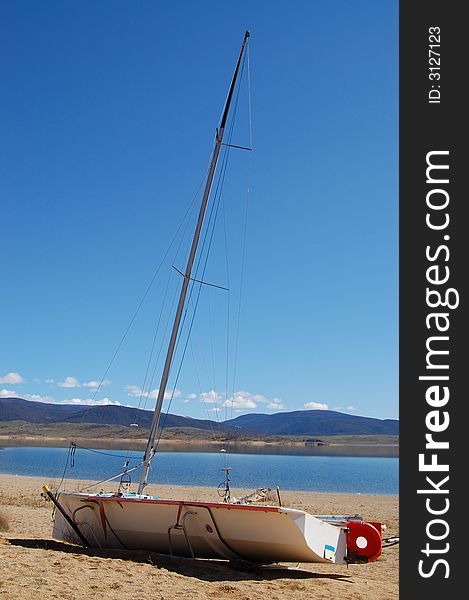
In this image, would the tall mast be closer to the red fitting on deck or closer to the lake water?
the red fitting on deck

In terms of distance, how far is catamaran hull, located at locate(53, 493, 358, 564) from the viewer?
36.0 ft

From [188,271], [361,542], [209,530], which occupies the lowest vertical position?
[361,542]

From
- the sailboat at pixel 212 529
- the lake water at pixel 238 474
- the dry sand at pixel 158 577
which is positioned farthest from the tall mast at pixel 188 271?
the lake water at pixel 238 474

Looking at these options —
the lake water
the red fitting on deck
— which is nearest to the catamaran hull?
the red fitting on deck

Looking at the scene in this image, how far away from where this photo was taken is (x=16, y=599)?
823cm

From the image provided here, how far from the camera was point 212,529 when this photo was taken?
11.4 m

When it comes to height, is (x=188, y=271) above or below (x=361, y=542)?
above

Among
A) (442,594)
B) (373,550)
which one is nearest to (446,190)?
(442,594)

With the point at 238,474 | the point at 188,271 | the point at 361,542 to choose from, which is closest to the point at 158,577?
the point at 361,542

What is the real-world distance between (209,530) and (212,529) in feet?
0.25

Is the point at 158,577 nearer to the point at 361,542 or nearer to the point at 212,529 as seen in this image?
the point at 212,529

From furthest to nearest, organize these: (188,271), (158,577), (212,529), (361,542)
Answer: (188,271) → (361,542) → (212,529) → (158,577)

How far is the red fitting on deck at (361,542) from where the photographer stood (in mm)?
12281

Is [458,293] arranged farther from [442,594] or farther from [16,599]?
[16,599]
